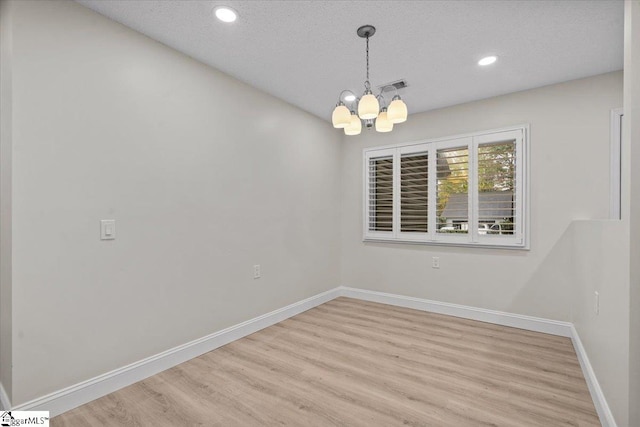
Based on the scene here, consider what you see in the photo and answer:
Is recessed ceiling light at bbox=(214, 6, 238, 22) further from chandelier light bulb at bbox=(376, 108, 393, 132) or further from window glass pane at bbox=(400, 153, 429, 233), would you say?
window glass pane at bbox=(400, 153, 429, 233)

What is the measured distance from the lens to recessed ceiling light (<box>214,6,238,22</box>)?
6.70ft

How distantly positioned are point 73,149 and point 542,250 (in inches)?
166

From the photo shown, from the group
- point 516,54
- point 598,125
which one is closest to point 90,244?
point 516,54

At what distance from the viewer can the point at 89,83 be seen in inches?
80.0

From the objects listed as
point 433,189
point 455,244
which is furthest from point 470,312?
point 433,189

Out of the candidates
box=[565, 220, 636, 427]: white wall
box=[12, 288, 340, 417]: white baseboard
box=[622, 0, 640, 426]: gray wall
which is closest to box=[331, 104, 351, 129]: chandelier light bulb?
box=[622, 0, 640, 426]: gray wall

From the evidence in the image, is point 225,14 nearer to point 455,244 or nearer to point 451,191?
point 451,191

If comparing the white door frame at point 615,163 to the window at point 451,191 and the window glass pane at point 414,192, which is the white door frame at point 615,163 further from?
the window glass pane at point 414,192

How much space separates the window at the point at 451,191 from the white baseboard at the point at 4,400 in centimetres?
371

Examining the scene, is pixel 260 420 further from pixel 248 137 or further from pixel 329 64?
pixel 329 64

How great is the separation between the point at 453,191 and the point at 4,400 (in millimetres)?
4234

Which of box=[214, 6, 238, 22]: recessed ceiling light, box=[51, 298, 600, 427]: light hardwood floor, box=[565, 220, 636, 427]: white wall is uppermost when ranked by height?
box=[214, 6, 238, 22]: recessed ceiling light

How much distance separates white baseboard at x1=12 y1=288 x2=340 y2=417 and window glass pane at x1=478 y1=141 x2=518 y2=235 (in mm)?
2670

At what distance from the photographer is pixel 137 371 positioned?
226 centimetres
